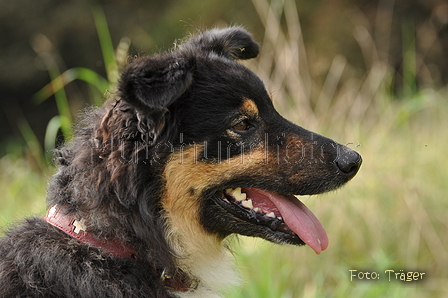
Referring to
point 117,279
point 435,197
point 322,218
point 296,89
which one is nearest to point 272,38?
point 296,89

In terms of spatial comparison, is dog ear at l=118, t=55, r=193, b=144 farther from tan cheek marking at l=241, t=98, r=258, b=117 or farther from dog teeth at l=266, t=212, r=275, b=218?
dog teeth at l=266, t=212, r=275, b=218

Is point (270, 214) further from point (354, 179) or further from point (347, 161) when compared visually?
point (354, 179)

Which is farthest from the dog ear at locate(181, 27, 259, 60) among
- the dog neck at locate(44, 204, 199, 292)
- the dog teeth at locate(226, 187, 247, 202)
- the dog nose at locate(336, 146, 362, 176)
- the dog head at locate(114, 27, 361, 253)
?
the dog neck at locate(44, 204, 199, 292)

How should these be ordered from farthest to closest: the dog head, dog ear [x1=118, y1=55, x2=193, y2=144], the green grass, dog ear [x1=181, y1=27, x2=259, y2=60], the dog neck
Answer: the green grass, dog ear [x1=181, y1=27, x2=259, y2=60], the dog head, the dog neck, dog ear [x1=118, y1=55, x2=193, y2=144]

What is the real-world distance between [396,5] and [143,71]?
14717 mm

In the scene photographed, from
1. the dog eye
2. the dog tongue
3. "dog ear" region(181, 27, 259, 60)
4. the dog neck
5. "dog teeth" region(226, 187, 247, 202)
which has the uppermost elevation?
"dog ear" region(181, 27, 259, 60)

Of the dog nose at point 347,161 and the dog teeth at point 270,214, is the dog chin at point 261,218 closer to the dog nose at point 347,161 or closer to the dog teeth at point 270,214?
the dog teeth at point 270,214

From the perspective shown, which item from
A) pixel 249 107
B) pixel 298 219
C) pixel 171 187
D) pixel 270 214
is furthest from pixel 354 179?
pixel 171 187

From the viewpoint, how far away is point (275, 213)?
327 centimetres

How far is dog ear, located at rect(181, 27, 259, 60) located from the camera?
3740 mm

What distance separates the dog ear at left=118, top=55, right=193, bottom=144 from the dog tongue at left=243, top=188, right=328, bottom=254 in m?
0.96

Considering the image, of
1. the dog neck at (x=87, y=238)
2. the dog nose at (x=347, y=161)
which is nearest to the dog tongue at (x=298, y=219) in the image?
the dog nose at (x=347, y=161)

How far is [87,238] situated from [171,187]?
1.90ft

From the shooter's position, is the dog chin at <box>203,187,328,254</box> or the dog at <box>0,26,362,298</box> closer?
the dog at <box>0,26,362,298</box>
